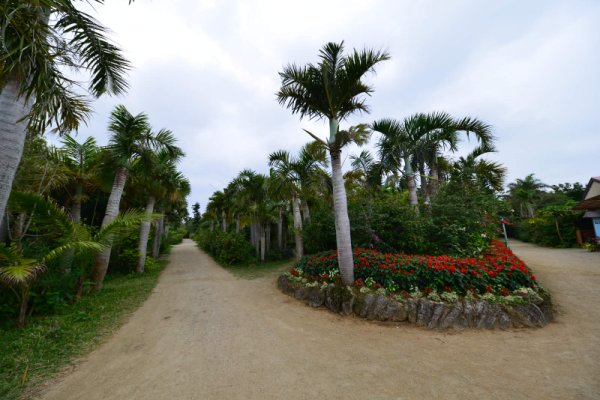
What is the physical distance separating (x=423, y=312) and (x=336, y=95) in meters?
5.61

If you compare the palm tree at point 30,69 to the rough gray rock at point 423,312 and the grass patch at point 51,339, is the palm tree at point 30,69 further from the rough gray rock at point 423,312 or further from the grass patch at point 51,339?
the rough gray rock at point 423,312

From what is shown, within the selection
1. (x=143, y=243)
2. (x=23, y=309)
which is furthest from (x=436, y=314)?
(x=143, y=243)

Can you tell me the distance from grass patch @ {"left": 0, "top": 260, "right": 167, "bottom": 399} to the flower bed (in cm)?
447

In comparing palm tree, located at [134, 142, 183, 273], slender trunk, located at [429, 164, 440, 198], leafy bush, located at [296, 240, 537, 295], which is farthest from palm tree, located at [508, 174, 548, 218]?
palm tree, located at [134, 142, 183, 273]

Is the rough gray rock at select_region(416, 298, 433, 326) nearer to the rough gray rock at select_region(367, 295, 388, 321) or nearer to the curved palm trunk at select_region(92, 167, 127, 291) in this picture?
the rough gray rock at select_region(367, 295, 388, 321)

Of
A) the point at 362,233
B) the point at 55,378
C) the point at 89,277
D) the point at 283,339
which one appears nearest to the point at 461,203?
the point at 362,233

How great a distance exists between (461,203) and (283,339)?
7695 millimetres

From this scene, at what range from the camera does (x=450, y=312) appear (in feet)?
13.9

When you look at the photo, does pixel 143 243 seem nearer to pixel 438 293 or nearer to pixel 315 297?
pixel 315 297

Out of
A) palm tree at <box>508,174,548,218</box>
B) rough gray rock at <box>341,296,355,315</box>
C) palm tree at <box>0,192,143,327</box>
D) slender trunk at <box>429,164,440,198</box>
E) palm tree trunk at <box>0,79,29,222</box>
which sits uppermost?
palm tree at <box>508,174,548,218</box>

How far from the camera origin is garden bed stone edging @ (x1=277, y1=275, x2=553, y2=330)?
4.12 meters

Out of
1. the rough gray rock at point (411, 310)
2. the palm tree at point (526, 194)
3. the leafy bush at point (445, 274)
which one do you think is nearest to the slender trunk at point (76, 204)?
the leafy bush at point (445, 274)

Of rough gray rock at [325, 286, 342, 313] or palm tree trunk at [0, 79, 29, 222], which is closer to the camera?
palm tree trunk at [0, 79, 29, 222]

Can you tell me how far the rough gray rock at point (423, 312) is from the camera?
428 centimetres
